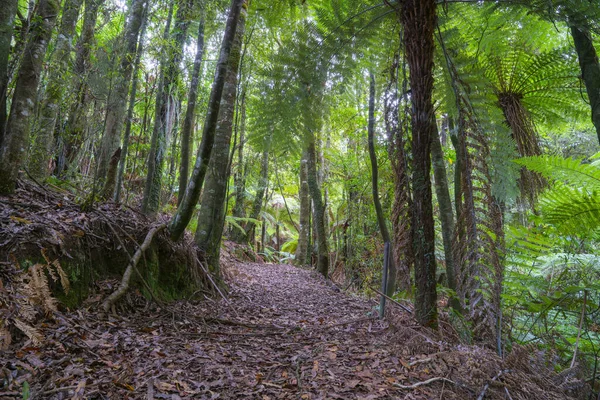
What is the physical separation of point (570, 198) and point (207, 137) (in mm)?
3056

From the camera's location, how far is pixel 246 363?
6.73 feet

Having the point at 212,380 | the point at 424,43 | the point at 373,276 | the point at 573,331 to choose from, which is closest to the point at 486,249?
the point at 424,43

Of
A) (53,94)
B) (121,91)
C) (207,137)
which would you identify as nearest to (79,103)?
(53,94)

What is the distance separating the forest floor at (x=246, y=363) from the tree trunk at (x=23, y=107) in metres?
1.25

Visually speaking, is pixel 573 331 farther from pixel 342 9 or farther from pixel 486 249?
pixel 342 9

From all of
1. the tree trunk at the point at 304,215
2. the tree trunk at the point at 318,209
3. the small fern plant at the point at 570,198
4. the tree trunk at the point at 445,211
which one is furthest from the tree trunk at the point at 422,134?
the tree trunk at the point at 304,215

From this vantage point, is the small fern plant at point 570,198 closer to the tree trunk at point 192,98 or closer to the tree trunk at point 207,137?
the tree trunk at point 207,137

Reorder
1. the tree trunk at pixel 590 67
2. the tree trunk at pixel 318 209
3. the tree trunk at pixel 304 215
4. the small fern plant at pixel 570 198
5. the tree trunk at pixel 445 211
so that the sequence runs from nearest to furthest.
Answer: the tree trunk at pixel 590 67 < the small fern plant at pixel 570 198 < the tree trunk at pixel 445 211 < the tree trunk at pixel 318 209 < the tree trunk at pixel 304 215

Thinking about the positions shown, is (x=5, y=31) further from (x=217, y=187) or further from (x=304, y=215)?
(x=304, y=215)

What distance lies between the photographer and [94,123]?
4.82 metres

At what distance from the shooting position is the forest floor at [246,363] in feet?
5.16

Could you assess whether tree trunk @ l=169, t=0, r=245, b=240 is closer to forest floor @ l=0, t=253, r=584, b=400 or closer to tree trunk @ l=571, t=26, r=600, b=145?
forest floor @ l=0, t=253, r=584, b=400

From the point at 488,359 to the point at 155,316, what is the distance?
2336 mm

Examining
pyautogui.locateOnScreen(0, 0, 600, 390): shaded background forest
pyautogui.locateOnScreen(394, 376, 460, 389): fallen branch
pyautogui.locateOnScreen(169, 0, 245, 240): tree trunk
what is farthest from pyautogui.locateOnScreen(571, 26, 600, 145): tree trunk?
pyautogui.locateOnScreen(169, 0, 245, 240): tree trunk
